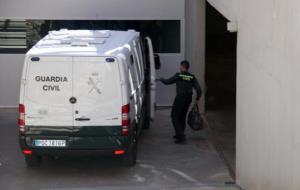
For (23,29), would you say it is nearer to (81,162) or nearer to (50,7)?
(50,7)

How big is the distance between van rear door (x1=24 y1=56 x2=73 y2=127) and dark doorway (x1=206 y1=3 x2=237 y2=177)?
3227 millimetres

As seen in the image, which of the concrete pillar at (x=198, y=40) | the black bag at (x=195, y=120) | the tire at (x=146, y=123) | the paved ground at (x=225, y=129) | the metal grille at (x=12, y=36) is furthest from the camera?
the metal grille at (x=12, y=36)

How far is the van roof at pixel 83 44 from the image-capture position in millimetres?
10359

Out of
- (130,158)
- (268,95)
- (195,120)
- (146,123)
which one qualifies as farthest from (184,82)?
(268,95)

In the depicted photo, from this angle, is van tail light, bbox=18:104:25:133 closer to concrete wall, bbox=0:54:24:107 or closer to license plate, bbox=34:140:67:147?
license plate, bbox=34:140:67:147

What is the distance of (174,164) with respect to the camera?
38.4 feet

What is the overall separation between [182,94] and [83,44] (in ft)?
9.50

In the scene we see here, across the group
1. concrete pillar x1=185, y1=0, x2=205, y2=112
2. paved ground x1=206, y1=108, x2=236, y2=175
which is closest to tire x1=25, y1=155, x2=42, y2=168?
paved ground x1=206, y1=108, x2=236, y2=175

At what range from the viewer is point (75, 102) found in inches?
406

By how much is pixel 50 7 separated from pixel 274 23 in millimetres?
9414

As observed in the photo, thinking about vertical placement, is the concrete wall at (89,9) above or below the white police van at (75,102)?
above

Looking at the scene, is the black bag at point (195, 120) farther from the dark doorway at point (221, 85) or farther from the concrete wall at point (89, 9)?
the concrete wall at point (89, 9)

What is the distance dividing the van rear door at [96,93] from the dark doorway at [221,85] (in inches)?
103

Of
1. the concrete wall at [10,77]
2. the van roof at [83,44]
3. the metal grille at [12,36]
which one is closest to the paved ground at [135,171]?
the van roof at [83,44]
